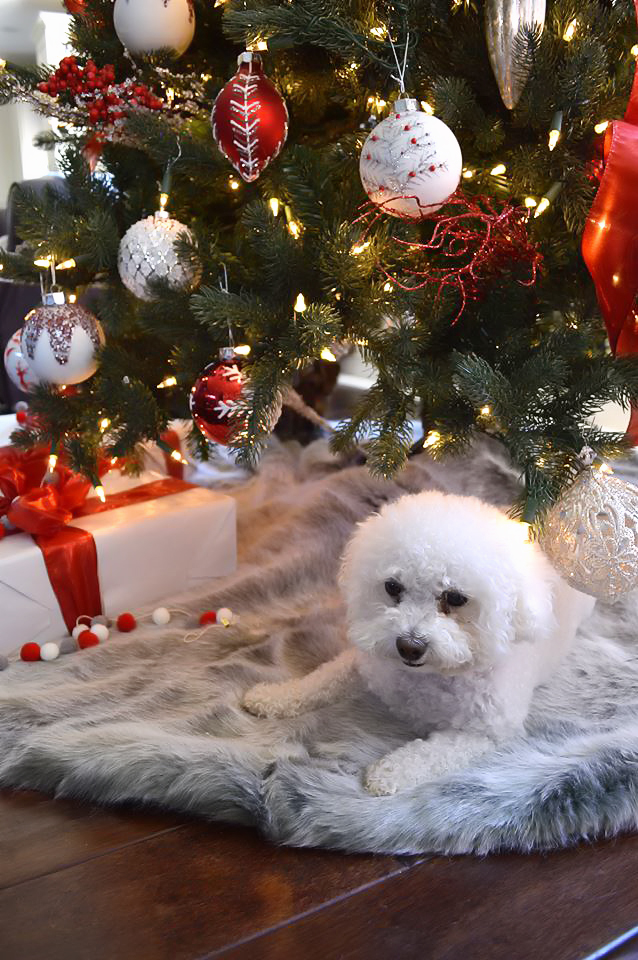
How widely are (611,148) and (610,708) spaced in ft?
2.21

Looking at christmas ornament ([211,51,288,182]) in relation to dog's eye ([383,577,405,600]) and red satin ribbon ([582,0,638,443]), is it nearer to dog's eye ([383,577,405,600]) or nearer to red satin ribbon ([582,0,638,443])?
red satin ribbon ([582,0,638,443])

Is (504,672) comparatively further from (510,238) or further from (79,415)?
(79,415)

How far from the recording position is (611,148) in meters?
1.02

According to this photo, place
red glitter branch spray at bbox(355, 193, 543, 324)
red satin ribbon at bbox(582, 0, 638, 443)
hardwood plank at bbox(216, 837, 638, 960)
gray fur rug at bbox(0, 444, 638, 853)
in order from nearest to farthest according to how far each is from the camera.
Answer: hardwood plank at bbox(216, 837, 638, 960)
gray fur rug at bbox(0, 444, 638, 853)
red satin ribbon at bbox(582, 0, 638, 443)
red glitter branch spray at bbox(355, 193, 543, 324)

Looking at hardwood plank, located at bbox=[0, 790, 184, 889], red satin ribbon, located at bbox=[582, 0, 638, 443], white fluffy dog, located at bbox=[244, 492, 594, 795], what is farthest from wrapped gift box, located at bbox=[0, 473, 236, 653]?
red satin ribbon, located at bbox=[582, 0, 638, 443]

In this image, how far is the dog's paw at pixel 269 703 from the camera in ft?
3.51

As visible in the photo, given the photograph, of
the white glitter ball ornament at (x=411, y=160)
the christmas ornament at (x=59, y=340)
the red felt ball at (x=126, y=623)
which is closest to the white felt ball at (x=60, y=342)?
the christmas ornament at (x=59, y=340)

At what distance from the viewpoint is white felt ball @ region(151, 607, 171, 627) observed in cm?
131

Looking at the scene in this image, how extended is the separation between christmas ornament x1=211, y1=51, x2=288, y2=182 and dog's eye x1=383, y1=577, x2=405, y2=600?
56cm

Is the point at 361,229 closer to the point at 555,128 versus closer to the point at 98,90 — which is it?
the point at 555,128

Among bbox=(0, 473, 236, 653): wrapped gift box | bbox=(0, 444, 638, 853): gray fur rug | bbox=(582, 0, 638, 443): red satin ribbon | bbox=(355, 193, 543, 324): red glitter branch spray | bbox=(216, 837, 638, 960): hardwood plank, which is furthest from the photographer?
bbox=(0, 473, 236, 653): wrapped gift box

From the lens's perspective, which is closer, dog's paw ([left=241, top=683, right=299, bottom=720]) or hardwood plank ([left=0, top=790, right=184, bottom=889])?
hardwood plank ([left=0, top=790, right=184, bottom=889])

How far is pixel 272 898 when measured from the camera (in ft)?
2.69

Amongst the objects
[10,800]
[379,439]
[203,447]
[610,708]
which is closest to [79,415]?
[203,447]
